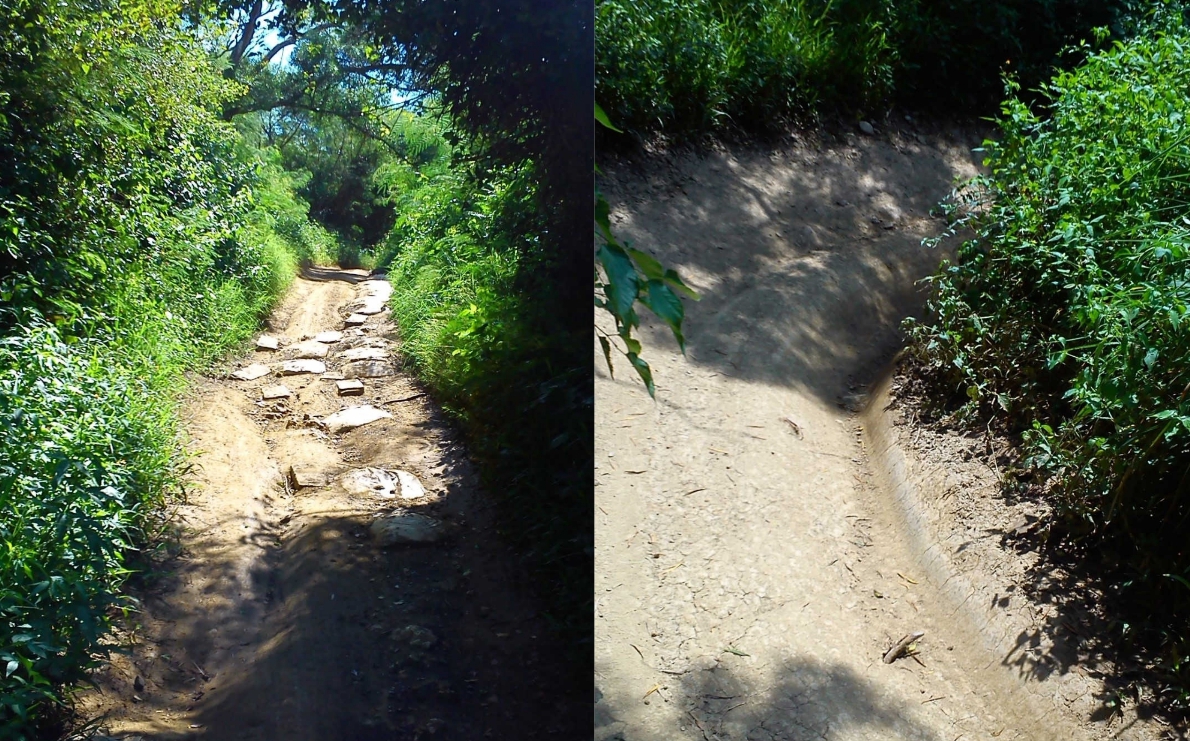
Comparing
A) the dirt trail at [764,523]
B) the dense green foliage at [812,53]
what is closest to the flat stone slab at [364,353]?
the dirt trail at [764,523]

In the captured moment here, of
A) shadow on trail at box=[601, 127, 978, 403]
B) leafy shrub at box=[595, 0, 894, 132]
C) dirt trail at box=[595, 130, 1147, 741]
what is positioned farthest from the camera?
leafy shrub at box=[595, 0, 894, 132]

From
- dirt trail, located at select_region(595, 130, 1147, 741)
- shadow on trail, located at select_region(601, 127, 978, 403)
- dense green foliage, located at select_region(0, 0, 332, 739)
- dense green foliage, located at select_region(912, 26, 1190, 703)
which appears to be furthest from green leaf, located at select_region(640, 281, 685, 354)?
shadow on trail, located at select_region(601, 127, 978, 403)

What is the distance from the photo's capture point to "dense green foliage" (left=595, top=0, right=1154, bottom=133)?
6.69 metres

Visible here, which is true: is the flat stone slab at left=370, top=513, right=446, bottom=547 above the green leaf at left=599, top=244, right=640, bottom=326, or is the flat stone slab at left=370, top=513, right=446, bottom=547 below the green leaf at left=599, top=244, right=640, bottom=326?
below

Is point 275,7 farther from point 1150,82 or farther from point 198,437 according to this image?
point 1150,82

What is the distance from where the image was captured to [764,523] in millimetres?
3795

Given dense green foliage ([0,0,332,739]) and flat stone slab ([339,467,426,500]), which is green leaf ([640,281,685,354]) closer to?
flat stone slab ([339,467,426,500])

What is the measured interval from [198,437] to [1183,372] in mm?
2868

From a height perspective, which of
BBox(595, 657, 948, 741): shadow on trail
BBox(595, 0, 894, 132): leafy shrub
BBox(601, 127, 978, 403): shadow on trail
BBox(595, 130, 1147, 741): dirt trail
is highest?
BBox(595, 0, 894, 132): leafy shrub

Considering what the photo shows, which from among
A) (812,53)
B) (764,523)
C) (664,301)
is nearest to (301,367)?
A: (664,301)

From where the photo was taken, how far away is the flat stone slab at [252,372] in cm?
123

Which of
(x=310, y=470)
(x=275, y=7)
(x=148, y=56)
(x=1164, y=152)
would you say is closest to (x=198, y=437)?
(x=310, y=470)

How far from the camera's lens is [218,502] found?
1.17 m

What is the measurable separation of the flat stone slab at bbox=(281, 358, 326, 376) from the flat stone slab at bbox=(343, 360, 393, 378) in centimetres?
5
